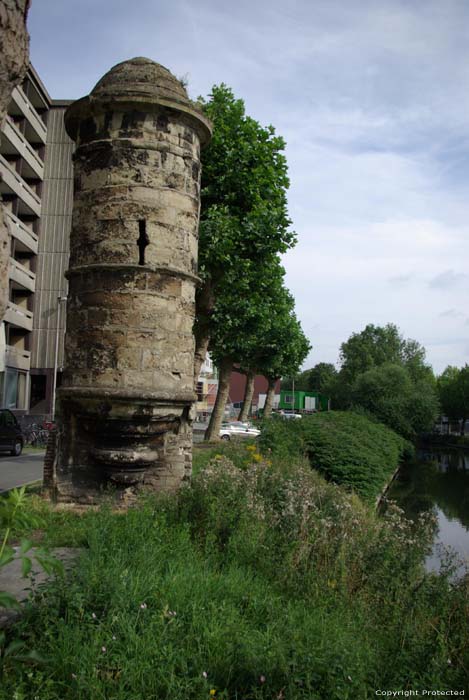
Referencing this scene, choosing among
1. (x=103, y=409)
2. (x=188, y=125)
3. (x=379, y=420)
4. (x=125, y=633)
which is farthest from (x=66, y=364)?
(x=379, y=420)

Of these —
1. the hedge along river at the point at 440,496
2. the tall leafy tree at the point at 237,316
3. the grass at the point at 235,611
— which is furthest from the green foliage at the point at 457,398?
the grass at the point at 235,611

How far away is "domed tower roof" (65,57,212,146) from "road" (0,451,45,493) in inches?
299

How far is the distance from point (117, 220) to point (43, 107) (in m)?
28.5

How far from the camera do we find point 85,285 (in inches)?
343

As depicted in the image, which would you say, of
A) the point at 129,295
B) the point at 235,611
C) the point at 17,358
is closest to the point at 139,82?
the point at 129,295

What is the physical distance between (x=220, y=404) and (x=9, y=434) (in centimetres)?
838

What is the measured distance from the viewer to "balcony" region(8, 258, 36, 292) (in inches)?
1151

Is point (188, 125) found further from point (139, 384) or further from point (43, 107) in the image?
point (43, 107)

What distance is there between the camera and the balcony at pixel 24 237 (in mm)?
29086

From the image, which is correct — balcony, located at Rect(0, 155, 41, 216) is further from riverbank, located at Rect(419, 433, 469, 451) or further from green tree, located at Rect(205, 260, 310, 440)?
riverbank, located at Rect(419, 433, 469, 451)

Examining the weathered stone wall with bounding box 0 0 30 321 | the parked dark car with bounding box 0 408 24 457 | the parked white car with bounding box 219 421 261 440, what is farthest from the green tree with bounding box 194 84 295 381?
the parked white car with bounding box 219 421 261 440

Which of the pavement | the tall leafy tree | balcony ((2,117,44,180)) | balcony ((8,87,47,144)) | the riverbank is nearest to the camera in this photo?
the pavement

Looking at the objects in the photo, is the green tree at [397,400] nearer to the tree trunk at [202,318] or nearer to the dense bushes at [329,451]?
the dense bushes at [329,451]

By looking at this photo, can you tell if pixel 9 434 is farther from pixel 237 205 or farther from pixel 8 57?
→ pixel 8 57
